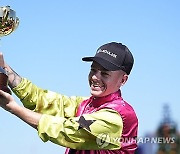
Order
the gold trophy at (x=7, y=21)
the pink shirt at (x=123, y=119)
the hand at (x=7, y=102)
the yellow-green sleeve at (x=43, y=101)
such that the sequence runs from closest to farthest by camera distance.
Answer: the hand at (x=7, y=102), the pink shirt at (x=123, y=119), the gold trophy at (x=7, y=21), the yellow-green sleeve at (x=43, y=101)

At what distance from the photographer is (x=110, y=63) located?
17.5 feet

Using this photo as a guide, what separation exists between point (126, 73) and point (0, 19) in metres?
1.41

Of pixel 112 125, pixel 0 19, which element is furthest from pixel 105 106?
pixel 0 19

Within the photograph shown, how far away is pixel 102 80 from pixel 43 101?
3.46 ft

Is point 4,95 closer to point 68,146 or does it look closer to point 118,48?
point 68,146

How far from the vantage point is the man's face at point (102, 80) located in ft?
17.2

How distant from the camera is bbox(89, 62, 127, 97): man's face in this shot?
5.24m

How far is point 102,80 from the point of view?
5.23m

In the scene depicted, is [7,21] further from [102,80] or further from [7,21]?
[102,80]

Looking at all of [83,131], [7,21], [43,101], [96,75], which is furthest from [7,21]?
[83,131]

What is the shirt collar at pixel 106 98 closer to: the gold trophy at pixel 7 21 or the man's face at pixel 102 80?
the man's face at pixel 102 80

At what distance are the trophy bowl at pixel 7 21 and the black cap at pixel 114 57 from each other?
3.09 feet

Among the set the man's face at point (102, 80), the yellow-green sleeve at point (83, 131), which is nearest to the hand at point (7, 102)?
the yellow-green sleeve at point (83, 131)

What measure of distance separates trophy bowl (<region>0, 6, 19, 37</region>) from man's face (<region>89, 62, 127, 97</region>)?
3.45 ft
